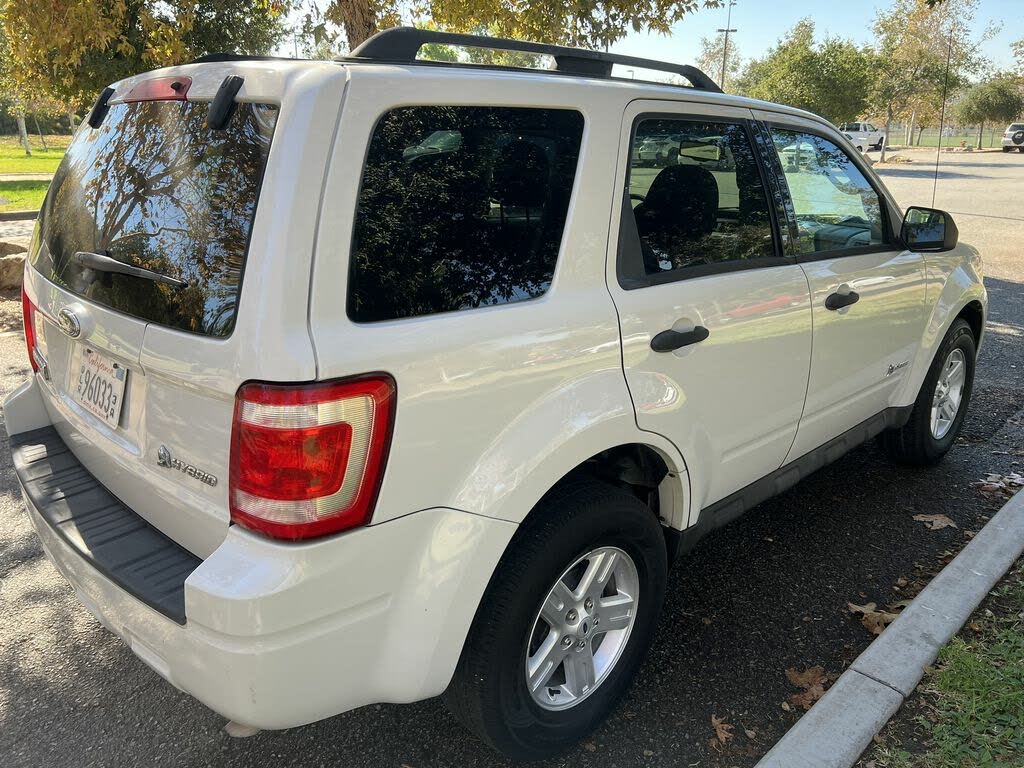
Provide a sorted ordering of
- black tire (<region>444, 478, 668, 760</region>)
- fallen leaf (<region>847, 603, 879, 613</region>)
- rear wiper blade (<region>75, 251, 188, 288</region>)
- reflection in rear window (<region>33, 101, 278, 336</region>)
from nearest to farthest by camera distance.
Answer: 1. reflection in rear window (<region>33, 101, 278, 336</region>)
2. rear wiper blade (<region>75, 251, 188, 288</region>)
3. black tire (<region>444, 478, 668, 760</region>)
4. fallen leaf (<region>847, 603, 879, 613</region>)

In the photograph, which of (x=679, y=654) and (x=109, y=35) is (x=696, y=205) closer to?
(x=679, y=654)

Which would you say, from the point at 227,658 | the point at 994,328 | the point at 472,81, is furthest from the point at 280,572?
the point at 994,328

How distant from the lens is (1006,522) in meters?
3.55

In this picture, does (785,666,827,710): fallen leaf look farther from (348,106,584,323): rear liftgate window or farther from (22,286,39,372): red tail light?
(22,286,39,372): red tail light

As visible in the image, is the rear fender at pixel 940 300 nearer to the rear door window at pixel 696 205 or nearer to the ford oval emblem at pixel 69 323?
the rear door window at pixel 696 205

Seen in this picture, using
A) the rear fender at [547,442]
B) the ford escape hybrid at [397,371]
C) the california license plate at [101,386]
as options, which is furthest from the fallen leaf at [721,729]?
the california license plate at [101,386]

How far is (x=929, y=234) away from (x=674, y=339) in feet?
6.70

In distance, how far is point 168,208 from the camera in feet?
6.44

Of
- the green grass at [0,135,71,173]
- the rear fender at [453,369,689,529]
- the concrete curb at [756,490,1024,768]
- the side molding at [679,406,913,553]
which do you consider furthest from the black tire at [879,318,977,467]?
the green grass at [0,135,71,173]

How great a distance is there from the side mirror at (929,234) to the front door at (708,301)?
1056 millimetres

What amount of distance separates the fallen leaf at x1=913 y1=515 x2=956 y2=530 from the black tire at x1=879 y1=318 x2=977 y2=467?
481mm

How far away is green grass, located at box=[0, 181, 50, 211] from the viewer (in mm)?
16875

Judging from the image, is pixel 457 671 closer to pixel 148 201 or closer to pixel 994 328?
pixel 148 201

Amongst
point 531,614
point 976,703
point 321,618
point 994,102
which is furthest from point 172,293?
point 994,102
